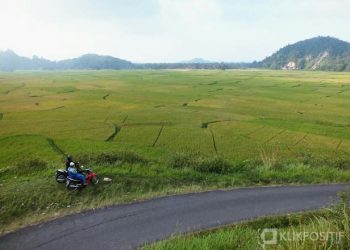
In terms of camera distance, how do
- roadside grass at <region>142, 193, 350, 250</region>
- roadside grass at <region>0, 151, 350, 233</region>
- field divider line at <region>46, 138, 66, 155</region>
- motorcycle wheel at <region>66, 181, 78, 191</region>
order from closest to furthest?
roadside grass at <region>142, 193, 350, 250</region> < roadside grass at <region>0, 151, 350, 233</region> < motorcycle wheel at <region>66, 181, 78, 191</region> < field divider line at <region>46, 138, 66, 155</region>

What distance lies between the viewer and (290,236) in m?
6.84

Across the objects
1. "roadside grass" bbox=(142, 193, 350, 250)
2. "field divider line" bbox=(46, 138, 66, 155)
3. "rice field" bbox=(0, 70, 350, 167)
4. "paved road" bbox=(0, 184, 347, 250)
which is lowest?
"rice field" bbox=(0, 70, 350, 167)

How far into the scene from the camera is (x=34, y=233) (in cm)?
1124

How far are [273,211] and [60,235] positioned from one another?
6967mm

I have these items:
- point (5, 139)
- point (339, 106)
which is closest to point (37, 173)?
point (5, 139)

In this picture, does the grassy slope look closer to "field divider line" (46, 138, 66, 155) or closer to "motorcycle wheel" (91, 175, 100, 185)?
"field divider line" (46, 138, 66, 155)

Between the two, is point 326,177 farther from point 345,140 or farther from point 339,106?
point 339,106

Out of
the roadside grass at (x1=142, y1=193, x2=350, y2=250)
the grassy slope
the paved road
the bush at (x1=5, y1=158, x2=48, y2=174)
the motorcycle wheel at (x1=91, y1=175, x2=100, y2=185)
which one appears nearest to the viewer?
the roadside grass at (x1=142, y1=193, x2=350, y2=250)

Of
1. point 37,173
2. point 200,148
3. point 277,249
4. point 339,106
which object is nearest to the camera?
point 277,249

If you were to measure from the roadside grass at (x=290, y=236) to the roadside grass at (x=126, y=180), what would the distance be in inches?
144

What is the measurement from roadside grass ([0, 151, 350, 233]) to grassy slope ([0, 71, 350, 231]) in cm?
4

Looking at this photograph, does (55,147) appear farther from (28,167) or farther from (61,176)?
(61,176)

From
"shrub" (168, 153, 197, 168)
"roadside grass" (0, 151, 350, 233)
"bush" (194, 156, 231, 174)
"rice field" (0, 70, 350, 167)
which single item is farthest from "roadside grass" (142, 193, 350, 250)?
"rice field" (0, 70, 350, 167)

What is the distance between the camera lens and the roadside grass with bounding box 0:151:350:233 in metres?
13.0
